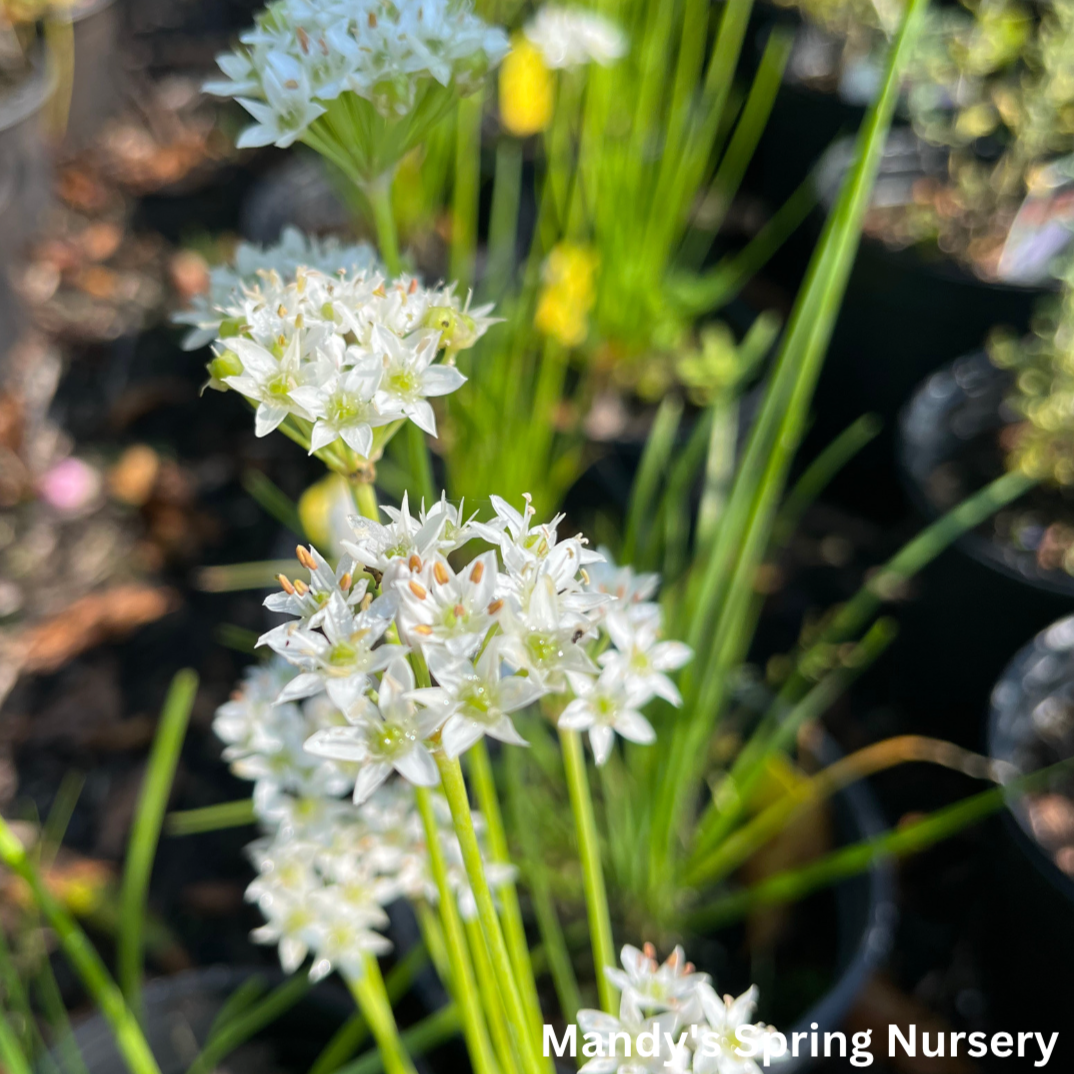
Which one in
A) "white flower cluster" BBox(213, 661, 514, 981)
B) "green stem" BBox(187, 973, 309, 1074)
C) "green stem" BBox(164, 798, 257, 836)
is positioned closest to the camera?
"white flower cluster" BBox(213, 661, 514, 981)

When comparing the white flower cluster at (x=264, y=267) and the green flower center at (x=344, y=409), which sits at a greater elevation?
the white flower cluster at (x=264, y=267)

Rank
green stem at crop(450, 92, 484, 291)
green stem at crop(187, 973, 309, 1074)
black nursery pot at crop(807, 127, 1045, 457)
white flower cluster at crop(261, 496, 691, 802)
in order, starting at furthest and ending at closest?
black nursery pot at crop(807, 127, 1045, 457) < green stem at crop(450, 92, 484, 291) < green stem at crop(187, 973, 309, 1074) < white flower cluster at crop(261, 496, 691, 802)

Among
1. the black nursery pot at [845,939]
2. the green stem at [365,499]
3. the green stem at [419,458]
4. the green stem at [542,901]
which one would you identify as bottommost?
the black nursery pot at [845,939]

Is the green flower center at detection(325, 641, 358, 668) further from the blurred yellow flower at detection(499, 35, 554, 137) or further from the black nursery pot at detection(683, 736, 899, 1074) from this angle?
the blurred yellow flower at detection(499, 35, 554, 137)

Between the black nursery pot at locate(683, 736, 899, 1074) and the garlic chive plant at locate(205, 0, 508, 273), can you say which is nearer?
the garlic chive plant at locate(205, 0, 508, 273)

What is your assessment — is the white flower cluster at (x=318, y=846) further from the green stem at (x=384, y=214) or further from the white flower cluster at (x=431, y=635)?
the green stem at (x=384, y=214)

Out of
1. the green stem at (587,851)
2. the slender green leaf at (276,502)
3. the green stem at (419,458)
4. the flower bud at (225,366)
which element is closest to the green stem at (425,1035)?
the green stem at (587,851)

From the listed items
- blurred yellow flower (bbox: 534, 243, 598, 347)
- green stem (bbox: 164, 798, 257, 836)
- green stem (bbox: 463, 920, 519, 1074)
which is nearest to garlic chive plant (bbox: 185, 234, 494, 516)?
green stem (bbox: 463, 920, 519, 1074)
